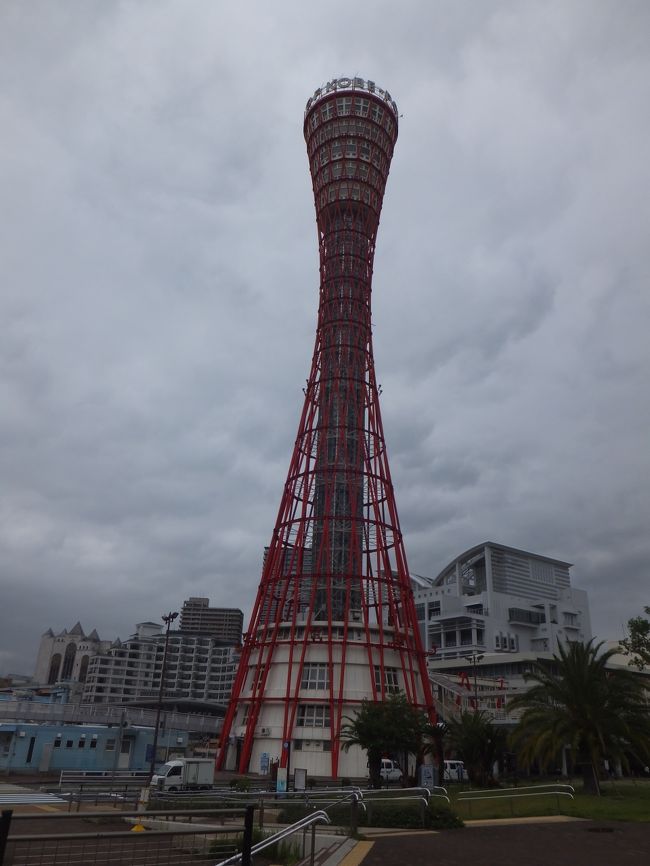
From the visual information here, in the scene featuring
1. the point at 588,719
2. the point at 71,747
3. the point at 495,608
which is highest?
the point at 495,608

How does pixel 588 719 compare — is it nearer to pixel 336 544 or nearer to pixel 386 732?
pixel 386 732

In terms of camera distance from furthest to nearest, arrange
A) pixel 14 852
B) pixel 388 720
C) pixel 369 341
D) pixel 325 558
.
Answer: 1. pixel 369 341
2. pixel 325 558
3. pixel 388 720
4. pixel 14 852

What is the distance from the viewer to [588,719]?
92.0ft

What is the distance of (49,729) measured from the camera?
142 ft

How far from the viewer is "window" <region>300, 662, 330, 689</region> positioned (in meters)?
41.9

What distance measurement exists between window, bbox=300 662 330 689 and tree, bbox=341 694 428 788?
8977 mm

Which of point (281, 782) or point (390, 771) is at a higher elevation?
point (390, 771)

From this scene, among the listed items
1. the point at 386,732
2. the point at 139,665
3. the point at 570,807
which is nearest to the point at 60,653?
the point at 139,665

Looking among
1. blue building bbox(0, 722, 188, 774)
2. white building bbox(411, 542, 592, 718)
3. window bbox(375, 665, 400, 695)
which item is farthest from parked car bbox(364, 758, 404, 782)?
white building bbox(411, 542, 592, 718)

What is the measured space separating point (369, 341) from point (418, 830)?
39485mm

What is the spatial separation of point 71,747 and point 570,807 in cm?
3418

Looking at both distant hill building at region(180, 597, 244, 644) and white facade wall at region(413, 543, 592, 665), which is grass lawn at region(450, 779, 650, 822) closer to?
white facade wall at region(413, 543, 592, 665)

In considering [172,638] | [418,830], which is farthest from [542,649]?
[418,830]

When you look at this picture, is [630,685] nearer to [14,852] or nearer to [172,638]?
[14,852]
